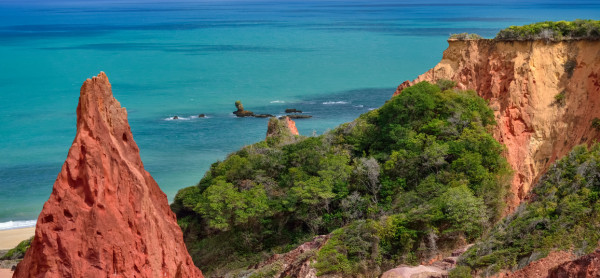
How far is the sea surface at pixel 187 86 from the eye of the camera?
226 ft

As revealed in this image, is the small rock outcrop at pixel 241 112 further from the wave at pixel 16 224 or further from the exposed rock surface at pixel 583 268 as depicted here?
the exposed rock surface at pixel 583 268

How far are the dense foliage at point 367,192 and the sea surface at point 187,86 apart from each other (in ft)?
22.8

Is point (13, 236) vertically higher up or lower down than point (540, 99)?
lower down

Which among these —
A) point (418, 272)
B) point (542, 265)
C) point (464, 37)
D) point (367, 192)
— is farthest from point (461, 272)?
point (464, 37)

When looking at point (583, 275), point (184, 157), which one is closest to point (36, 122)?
point (184, 157)

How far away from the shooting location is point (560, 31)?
114 ft

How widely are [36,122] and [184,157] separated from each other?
28437mm

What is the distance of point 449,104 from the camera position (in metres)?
36.0

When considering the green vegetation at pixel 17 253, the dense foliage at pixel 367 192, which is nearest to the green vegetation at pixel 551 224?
the dense foliage at pixel 367 192

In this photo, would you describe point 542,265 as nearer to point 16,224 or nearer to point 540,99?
point 540,99

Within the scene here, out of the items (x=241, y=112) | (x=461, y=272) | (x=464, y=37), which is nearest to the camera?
(x=461, y=272)

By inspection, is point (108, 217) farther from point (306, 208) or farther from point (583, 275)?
point (306, 208)

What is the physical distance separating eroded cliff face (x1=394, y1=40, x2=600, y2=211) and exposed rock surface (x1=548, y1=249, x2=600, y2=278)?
15.8m

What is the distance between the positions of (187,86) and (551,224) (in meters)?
91.6
